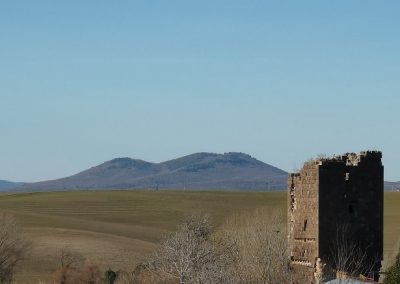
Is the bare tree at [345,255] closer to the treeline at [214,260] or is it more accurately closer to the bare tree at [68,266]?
the treeline at [214,260]

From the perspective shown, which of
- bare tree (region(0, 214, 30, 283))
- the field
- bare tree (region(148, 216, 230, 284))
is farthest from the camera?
the field

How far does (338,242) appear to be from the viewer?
3145 cm

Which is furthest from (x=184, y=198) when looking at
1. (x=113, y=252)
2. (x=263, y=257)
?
(x=263, y=257)

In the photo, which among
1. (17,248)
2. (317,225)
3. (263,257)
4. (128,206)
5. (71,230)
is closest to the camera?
(317,225)

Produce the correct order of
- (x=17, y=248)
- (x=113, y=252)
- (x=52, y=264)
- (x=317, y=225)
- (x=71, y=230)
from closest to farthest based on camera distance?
(x=317, y=225)
(x=17, y=248)
(x=52, y=264)
(x=113, y=252)
(x=71, y=230)

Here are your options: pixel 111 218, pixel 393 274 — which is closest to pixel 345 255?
pixel 393 274

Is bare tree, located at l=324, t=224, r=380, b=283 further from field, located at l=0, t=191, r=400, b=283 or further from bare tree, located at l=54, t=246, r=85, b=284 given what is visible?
bare tree, located at l=54, t=246, r=85, b=284

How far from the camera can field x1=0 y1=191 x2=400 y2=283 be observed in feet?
275

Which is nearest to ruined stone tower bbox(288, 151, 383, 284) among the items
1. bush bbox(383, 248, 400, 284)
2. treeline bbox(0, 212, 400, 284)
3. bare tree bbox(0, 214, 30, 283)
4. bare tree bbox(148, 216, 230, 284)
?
treeline bbox(0, 212, 400, 284)

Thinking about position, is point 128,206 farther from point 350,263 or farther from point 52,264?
point 350,263

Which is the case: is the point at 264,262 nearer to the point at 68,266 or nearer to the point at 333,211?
the point at 333,211

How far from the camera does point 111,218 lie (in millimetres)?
133750

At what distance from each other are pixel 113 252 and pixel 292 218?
5727cm

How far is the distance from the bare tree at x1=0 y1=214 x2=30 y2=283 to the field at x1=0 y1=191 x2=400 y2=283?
A: 5.38ft
